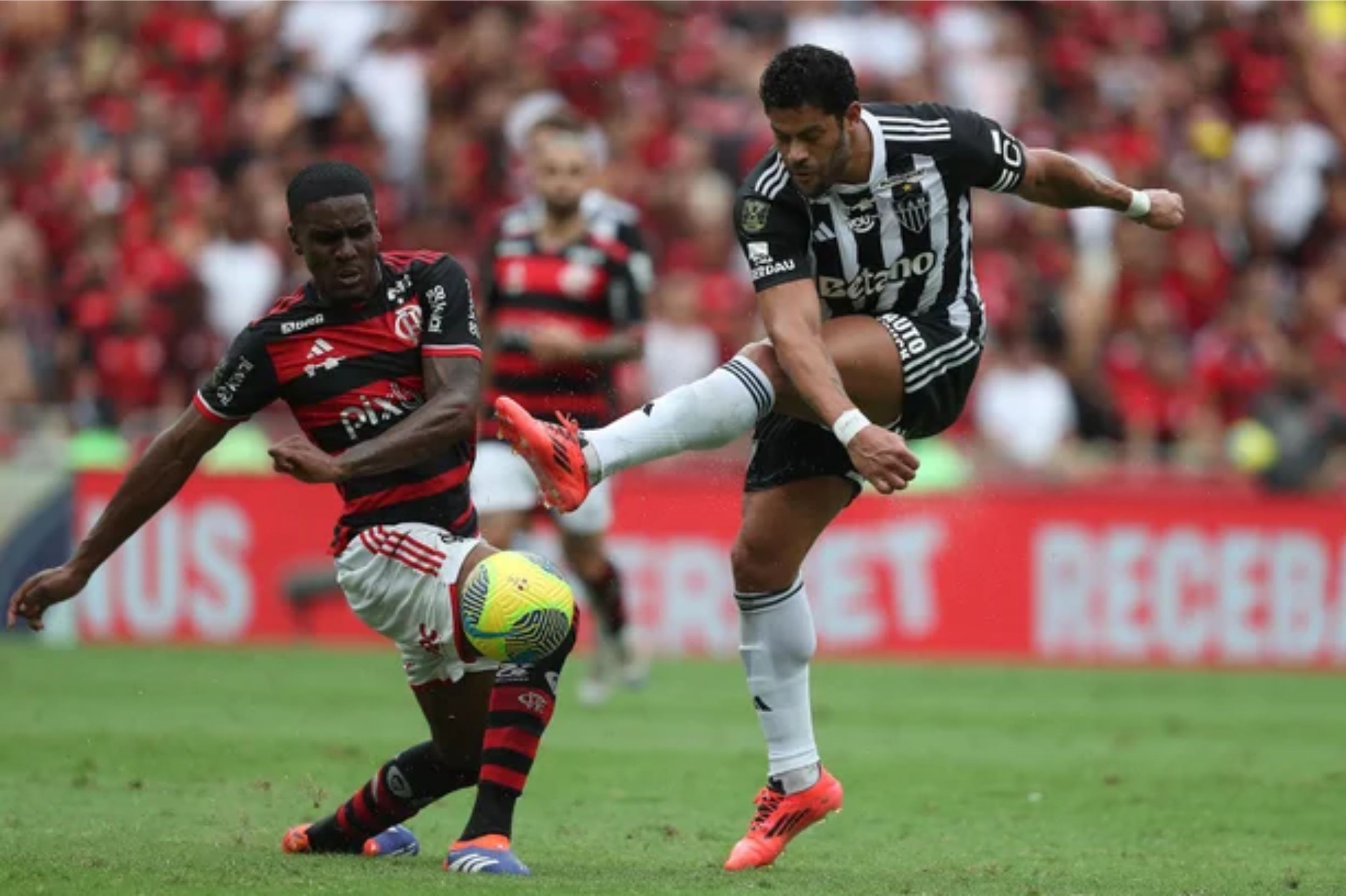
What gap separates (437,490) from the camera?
6.82 metres

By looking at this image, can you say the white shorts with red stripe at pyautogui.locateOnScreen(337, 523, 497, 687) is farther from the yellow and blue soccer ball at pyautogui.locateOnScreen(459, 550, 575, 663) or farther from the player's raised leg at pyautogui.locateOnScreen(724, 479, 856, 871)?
the player's raised leg at pyautogui.locateOnScreen(724, 479, 856, 871)

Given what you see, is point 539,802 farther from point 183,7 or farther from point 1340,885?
point 183,7

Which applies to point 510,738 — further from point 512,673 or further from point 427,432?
point 427,432

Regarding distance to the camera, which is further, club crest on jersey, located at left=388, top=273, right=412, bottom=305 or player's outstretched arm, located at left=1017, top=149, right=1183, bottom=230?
player's outstretched arm, located at left=1017, top=149, right=1183, bottom=230

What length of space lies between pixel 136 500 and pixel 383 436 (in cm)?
83

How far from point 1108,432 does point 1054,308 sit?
1.42 meters

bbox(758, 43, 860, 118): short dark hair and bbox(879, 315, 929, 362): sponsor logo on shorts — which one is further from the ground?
bbox(758, 43, 860, 118): short dark hair

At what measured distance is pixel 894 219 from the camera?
7.13 m

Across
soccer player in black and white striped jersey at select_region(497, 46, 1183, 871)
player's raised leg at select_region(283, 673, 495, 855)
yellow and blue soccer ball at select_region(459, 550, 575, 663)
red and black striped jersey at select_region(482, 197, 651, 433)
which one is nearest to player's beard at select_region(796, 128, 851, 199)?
soccer player in black and white striped jersey at select_region(497, 46, 1183, 871)

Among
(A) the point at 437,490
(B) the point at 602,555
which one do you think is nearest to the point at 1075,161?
(A) the point at 437,490

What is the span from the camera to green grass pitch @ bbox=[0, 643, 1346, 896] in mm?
6762

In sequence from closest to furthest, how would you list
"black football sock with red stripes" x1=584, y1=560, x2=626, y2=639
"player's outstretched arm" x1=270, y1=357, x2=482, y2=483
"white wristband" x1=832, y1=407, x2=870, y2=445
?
1. "player's outstretched arm" x1=270, y1=357, x2=482, y2=483
2. "white wristband" x1=832, y1=407, x2=870, y2=445
3. "black football sock with red stripes" x1=584, y1=560, x2=626, y2=639

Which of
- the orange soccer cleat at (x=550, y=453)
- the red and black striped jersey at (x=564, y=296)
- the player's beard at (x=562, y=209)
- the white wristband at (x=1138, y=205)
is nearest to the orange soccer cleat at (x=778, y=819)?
the orange soccer cleat at (x=550, y=453)

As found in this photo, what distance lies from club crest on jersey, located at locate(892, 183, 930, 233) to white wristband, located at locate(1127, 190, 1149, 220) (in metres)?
0.88
